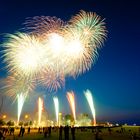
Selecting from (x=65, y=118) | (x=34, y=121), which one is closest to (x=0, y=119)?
(x=34, y=121)

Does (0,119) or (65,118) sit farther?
(65,118)

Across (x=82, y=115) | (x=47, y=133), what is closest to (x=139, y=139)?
(x=47, y=133)

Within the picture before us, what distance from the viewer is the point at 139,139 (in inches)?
1337

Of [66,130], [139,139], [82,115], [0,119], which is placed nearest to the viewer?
[66,130]

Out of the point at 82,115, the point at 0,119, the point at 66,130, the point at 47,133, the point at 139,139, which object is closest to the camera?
the point at 66,130

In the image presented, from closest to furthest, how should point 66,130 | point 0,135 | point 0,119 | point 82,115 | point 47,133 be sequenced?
point 0,135
point 66,130
point 47,133
point 0,119
point 82,115

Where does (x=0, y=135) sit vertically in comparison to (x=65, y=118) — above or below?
below

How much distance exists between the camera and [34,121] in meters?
155

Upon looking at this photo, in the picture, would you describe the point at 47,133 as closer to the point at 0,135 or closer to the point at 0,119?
the point at 0,135

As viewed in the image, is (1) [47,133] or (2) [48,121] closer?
(1) [47,133]

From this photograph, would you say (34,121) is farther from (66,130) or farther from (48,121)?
(66,130)

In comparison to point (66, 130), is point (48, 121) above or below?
above

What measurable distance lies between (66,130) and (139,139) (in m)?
10.4

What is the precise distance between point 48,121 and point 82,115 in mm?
24368
